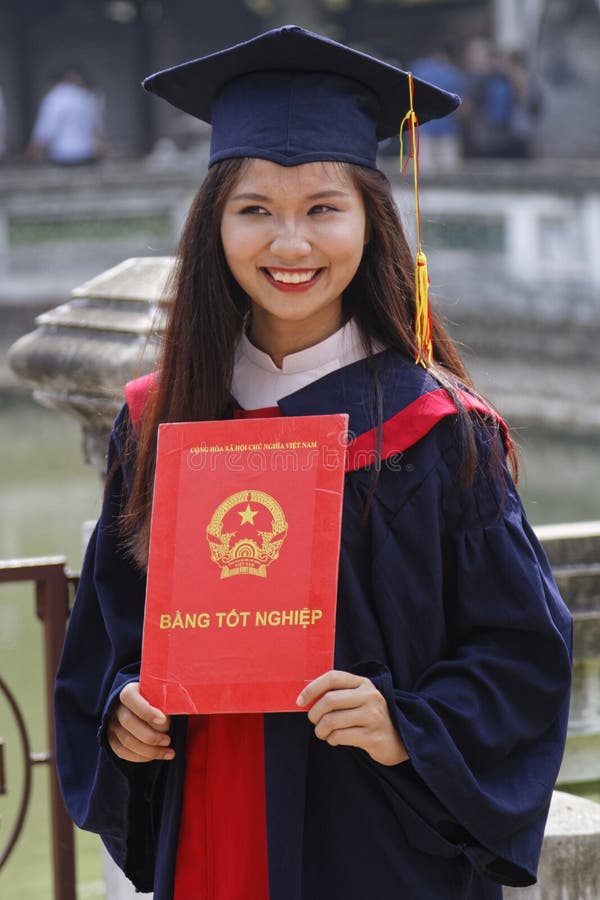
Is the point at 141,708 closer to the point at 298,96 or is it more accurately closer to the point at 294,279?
the point at 294,279

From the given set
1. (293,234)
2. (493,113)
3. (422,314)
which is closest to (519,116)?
(493,113)

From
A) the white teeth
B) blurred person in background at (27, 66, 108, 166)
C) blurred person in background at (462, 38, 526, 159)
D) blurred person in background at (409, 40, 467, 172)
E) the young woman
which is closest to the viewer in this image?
the young woman

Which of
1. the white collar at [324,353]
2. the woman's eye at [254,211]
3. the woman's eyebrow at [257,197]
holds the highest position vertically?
the woman's eyebrow at [257,197]

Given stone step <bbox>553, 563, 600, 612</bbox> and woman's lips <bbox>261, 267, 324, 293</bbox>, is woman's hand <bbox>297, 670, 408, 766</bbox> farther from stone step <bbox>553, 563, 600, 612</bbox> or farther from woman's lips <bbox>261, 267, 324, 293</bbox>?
stone step <bbox>553, 563, 600, 612</bbox>

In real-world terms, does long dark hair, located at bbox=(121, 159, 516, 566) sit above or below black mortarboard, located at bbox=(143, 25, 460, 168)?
below

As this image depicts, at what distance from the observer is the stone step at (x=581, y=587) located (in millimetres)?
3533

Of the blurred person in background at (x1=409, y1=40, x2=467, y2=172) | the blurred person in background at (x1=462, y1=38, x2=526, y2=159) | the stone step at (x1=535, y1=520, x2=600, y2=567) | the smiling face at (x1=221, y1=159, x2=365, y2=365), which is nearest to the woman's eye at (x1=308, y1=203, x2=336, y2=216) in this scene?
the smiling face at (x1=221, y1=159, x2=365, y2=365)

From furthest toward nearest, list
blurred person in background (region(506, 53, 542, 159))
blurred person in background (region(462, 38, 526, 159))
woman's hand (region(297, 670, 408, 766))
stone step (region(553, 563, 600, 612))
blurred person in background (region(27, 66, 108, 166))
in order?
blurred person in background (region(27, 66, 108, 166)), blurred person in background (region(506, 53, 542, 159)), blurred person in background (region(462, 38, 526, 159)), stone step (region(553, 563, 600, 612)), woman's hand (region(297, 670, 408, 766))

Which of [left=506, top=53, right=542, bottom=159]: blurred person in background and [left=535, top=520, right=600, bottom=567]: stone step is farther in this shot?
[left=506, top=53, right=542, bottom=159]: blurred person in background

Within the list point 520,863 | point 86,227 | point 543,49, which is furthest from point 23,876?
point 543,49

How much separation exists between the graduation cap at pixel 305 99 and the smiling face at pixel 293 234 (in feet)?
0.10

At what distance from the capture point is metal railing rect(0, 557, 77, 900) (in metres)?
3.14

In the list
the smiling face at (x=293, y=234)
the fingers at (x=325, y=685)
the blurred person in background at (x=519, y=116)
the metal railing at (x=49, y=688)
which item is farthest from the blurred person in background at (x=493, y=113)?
the fingers at (x=325, y=685)

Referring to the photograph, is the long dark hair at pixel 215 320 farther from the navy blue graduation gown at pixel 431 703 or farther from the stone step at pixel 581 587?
the stone step at pixel 581 587
